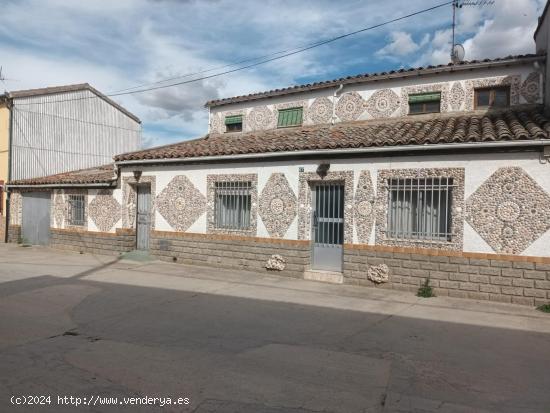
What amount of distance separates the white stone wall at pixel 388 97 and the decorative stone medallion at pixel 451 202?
3775mm

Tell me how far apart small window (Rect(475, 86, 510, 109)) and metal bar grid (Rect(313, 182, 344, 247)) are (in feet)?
15.2

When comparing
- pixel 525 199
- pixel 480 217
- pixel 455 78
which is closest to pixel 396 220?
pixel 480 217

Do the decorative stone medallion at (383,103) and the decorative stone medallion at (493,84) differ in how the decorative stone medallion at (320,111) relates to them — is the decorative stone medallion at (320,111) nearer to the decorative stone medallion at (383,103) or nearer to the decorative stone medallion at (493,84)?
the decorative stone medallion at (383,103)

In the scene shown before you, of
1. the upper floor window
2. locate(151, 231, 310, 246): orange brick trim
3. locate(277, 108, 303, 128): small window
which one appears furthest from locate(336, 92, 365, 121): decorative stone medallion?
the upper floor window

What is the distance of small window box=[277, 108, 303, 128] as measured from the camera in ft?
47.1

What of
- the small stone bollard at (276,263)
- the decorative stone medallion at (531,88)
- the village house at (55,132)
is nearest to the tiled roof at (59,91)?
the village house at (55,132)

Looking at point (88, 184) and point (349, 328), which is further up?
point (88, 184)

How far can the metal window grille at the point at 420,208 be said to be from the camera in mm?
8883

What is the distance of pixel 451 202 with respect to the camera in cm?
880

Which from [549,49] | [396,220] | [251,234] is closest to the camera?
[396,220]

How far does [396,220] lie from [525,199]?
7.73 feet

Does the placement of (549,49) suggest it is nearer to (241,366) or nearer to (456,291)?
(456,291)

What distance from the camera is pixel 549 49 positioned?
10273mm

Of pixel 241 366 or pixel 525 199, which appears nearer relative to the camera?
pixel 241 366
